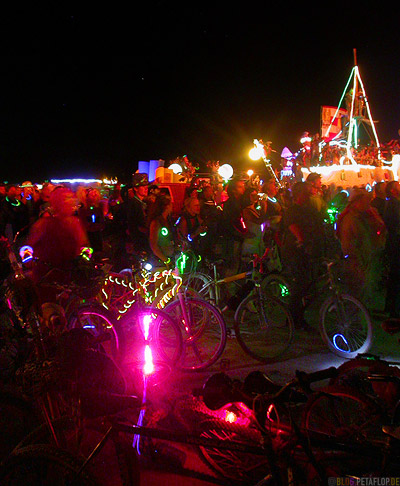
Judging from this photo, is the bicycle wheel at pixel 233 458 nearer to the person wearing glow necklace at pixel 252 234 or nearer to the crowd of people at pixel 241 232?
the crowd of people at pixel 241 232

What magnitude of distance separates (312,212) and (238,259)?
190cm

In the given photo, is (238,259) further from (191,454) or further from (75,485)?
(75,485)

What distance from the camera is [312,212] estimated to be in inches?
257

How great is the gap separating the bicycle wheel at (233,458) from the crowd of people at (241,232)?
2.72 m

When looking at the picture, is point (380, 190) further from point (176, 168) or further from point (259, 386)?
point (176, 168)

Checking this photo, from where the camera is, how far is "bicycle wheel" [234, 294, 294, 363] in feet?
18.4

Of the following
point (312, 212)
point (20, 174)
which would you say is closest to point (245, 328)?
point (312, 212)

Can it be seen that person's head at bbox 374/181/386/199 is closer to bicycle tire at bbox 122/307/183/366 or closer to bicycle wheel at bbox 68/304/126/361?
bicycle tire at bbox 122/307/183/366

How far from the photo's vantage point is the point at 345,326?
218 inches

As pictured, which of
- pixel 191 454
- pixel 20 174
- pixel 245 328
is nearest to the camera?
pixel 191 454

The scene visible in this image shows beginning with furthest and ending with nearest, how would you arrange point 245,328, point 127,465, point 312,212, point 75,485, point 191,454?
point 312,212 → point 245,328 → point 191,454 → point 127,465 → point 75,485

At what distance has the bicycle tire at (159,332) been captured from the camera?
5.26 meters

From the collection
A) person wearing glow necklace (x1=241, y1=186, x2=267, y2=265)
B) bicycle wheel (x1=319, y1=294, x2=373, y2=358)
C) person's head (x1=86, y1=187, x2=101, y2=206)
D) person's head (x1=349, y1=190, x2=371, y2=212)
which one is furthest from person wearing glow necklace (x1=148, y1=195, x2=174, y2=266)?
person's head (x1=86, y1=187, x2=101, y2=206)

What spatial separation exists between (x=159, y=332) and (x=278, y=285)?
2.34 meters
